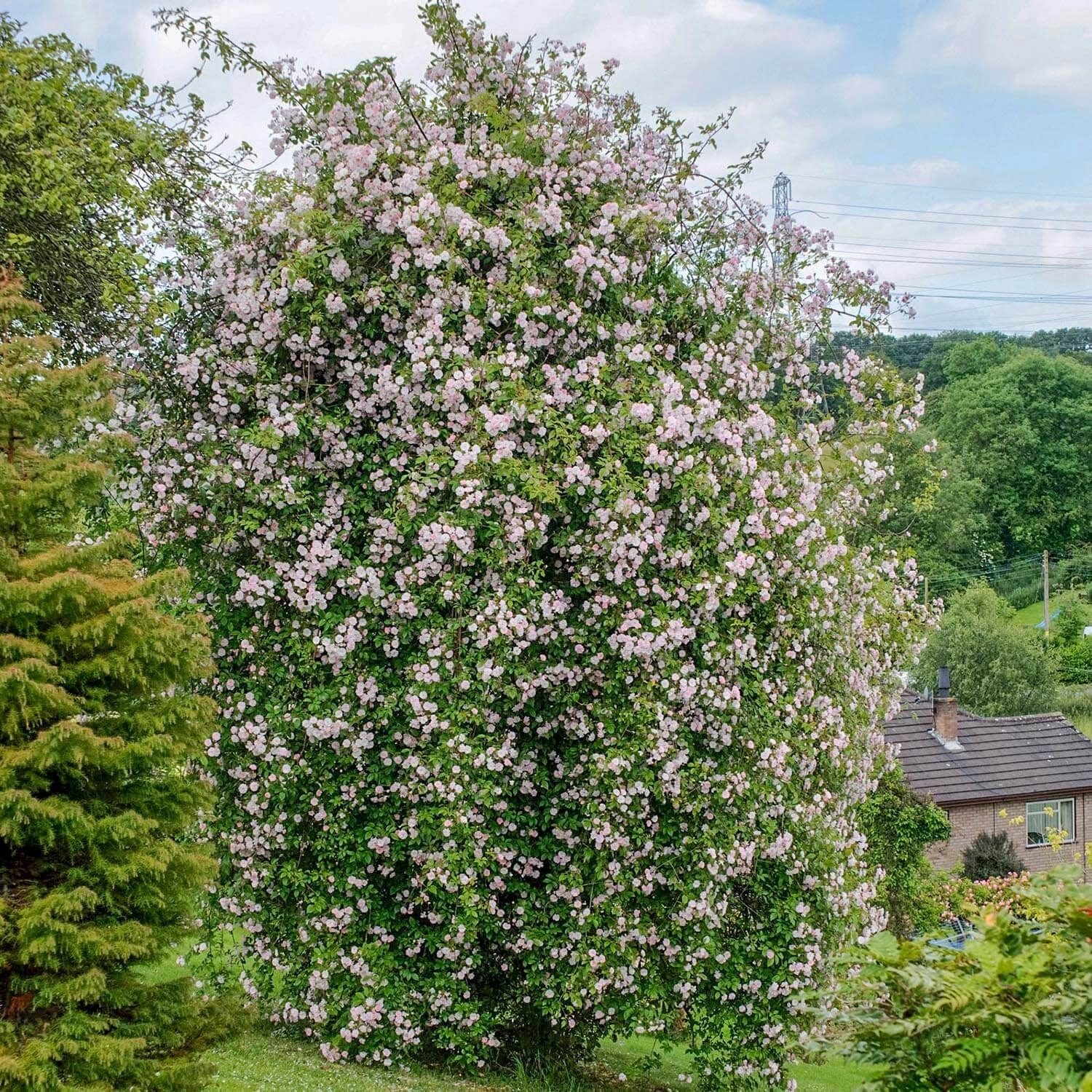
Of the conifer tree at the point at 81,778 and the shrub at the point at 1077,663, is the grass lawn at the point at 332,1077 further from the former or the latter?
the shrub at the point at 1077,663

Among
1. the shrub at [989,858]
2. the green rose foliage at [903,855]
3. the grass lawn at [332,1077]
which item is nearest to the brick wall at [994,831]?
the shrub at [989,858]

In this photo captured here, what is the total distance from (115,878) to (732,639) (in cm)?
452

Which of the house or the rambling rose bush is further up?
the rambling rose bush

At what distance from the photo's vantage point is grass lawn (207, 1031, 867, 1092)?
705cm

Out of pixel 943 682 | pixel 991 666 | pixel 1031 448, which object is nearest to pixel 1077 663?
pixel 991 666

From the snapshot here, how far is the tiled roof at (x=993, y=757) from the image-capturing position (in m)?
28.8

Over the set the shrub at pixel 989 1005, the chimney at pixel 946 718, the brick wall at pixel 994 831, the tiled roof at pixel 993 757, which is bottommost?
the brick wall at pixel 994 831

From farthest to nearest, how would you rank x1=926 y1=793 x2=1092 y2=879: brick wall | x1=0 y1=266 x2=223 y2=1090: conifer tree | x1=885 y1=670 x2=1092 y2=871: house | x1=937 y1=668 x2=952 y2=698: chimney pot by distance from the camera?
x1=937 y1=668 x2=952 y2=698: chimney pot → x1=885 y1=670 x2=1092 y2=871: house → x1=926 y1=793 x2=1092 y2=879: brick wall → x1=0 y1=266 x2=223 y2=1090: conifer tree

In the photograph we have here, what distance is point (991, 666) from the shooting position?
40688mm

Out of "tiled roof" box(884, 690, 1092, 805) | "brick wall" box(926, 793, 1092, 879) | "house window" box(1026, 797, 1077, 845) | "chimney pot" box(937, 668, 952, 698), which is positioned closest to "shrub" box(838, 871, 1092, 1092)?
"tiled roof" box(884, 690, 1092, 805)

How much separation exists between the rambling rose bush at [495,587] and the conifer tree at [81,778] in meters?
2.32

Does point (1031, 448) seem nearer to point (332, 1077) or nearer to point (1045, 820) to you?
point (1045, 820)

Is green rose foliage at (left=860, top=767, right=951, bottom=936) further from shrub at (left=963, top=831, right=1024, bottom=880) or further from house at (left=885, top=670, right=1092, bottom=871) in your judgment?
house at (left=885, top=670, right=1092, bottom=871)

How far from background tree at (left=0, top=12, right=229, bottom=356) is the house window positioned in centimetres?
2722
